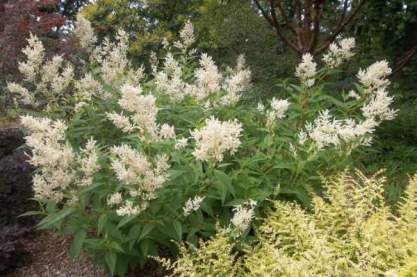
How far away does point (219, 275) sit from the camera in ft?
9.36

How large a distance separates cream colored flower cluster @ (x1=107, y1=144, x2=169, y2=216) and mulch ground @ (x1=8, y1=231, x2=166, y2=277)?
3.47 feet

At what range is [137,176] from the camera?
→ 120 inches

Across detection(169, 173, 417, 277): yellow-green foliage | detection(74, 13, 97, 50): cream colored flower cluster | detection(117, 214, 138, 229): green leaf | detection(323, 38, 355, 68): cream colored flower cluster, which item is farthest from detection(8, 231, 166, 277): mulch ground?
detection(323, 38, 355, 68): cream colored flower cluster

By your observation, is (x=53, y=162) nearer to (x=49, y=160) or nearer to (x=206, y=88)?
(x=49, y=160)

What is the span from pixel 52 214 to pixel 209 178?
108 centimetres

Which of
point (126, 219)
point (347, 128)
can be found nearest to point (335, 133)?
point (347, 128)

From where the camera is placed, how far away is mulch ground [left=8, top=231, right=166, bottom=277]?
4162 mm

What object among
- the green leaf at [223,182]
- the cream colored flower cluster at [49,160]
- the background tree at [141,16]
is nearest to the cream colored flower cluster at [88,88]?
the cream colored flower cluster at [49,160]

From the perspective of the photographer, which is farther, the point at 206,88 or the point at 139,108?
the point at 206,88

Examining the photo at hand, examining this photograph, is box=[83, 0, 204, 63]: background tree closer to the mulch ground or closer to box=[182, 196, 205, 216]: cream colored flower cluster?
the mulch ground

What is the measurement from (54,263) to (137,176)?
1.98m

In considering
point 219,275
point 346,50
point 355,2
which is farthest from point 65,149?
point 355,2

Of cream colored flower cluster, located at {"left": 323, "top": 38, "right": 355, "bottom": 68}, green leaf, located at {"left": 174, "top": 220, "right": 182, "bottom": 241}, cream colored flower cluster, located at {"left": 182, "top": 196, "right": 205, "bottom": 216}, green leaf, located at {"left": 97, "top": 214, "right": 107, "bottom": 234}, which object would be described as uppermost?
cream colored flower cluster, located at {"left": 323, "top": 38, "right": 355, "bottom": 68}

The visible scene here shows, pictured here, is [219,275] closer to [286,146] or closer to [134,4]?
[286,146]
